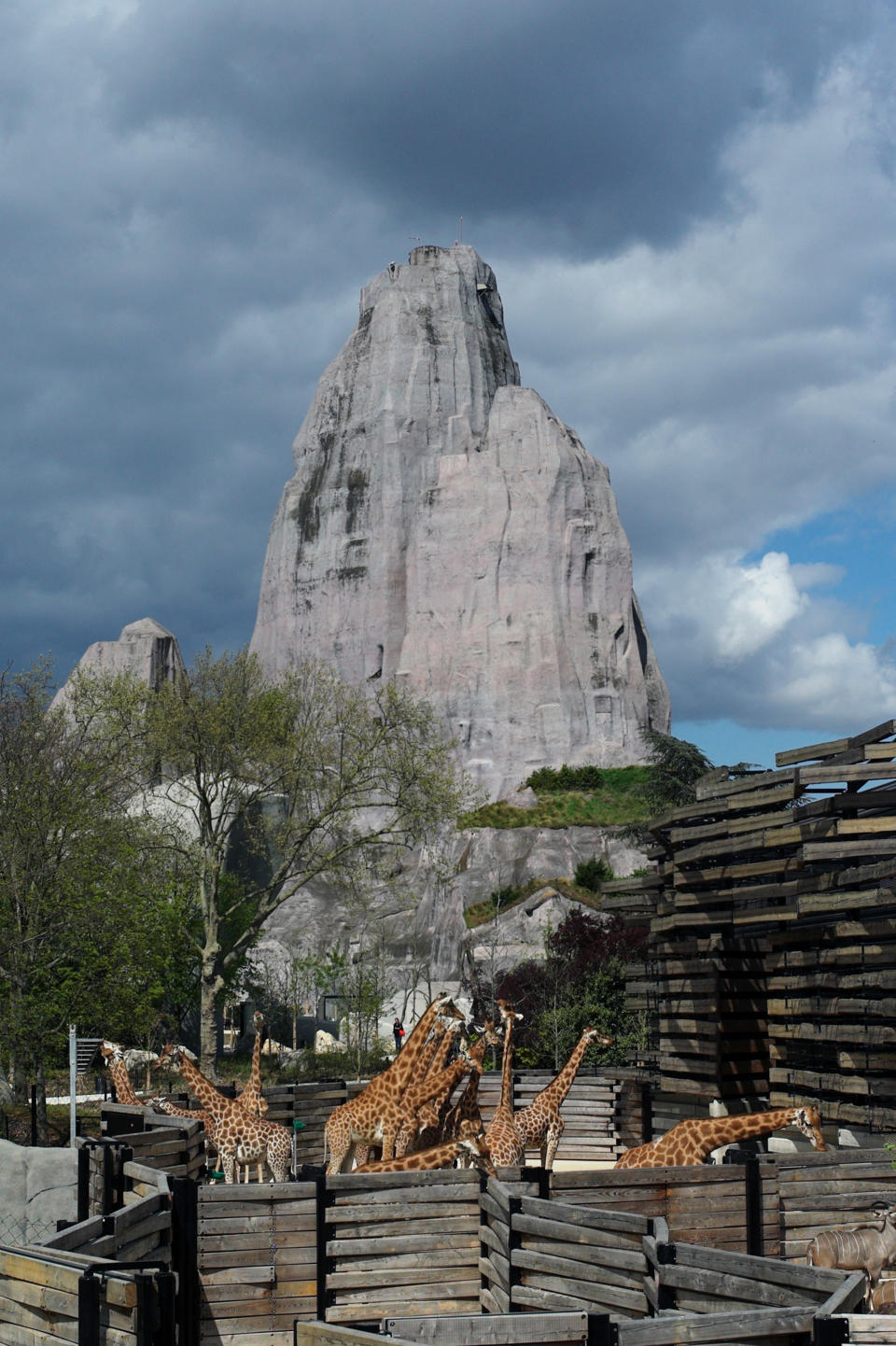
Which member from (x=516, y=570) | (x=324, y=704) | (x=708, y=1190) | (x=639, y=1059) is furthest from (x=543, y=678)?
(x=708, y=1190)

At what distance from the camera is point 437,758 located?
38594 mm

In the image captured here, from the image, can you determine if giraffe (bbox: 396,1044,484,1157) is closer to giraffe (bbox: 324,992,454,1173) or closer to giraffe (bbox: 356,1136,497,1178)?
giraffe (bbox: 324,992,454,1173)

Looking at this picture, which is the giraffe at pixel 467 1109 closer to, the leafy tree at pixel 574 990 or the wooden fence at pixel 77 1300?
the wooden fence at pixel 77 1300

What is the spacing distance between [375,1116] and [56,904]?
13.5 m

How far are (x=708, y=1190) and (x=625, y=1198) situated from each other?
26.8 inches

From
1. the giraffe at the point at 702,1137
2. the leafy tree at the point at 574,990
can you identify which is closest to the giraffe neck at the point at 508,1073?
the giraffe at the point at 702,1137

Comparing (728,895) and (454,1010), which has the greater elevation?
(728,895)

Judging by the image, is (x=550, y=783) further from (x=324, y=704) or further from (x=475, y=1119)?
(x=475, y=1119)

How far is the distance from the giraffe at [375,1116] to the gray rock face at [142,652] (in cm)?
8286

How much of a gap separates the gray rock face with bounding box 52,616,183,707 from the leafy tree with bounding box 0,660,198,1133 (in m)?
66.5

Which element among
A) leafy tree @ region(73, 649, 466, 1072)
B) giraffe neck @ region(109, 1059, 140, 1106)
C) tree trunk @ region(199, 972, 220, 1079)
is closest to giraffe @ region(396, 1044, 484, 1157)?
giraffe neck @ region(109, 1059, 140, 1106)

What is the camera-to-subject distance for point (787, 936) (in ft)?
55.3

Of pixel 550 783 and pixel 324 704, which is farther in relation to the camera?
pixel 550 783

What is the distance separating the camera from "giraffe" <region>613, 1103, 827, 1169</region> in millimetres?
11789
